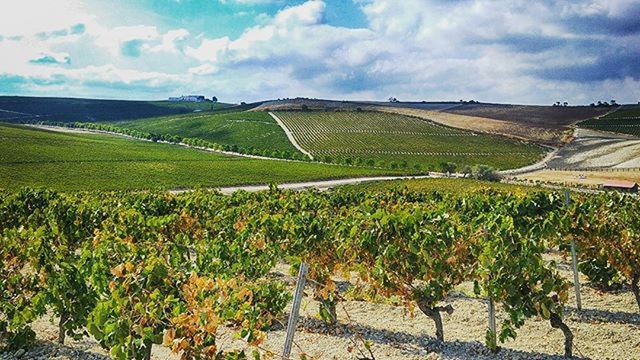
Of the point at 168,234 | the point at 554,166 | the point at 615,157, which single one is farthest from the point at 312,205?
the point at 615,157

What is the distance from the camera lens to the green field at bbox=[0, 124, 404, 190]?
71812 millimetres

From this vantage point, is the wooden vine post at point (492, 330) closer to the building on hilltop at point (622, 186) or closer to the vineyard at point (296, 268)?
the vineyard at point (296, 268)

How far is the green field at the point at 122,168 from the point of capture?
71.8 metres

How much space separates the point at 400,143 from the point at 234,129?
172ft

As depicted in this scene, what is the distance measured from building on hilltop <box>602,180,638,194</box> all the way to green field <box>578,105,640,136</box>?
7610 cm

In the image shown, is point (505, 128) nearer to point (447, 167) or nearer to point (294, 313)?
point (447, 167)

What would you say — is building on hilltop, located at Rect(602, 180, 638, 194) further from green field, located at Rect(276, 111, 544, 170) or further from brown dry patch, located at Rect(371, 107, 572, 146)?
brown dry patch, located at Rect(371, 107, 572, 146)

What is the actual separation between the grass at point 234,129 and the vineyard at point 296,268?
353 ft

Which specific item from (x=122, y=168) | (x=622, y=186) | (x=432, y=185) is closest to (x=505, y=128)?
(x=622, y=186)

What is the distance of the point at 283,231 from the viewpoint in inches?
581

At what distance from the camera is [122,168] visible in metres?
85.4

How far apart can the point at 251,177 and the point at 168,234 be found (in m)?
64.0

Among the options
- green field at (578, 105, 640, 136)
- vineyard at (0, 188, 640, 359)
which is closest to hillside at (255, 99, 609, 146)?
green field at (578, 105, 640, 136)

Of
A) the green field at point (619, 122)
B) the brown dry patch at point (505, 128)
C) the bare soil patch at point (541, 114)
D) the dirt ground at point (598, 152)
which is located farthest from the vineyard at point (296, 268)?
the bare soil patch at point (541, 114)
